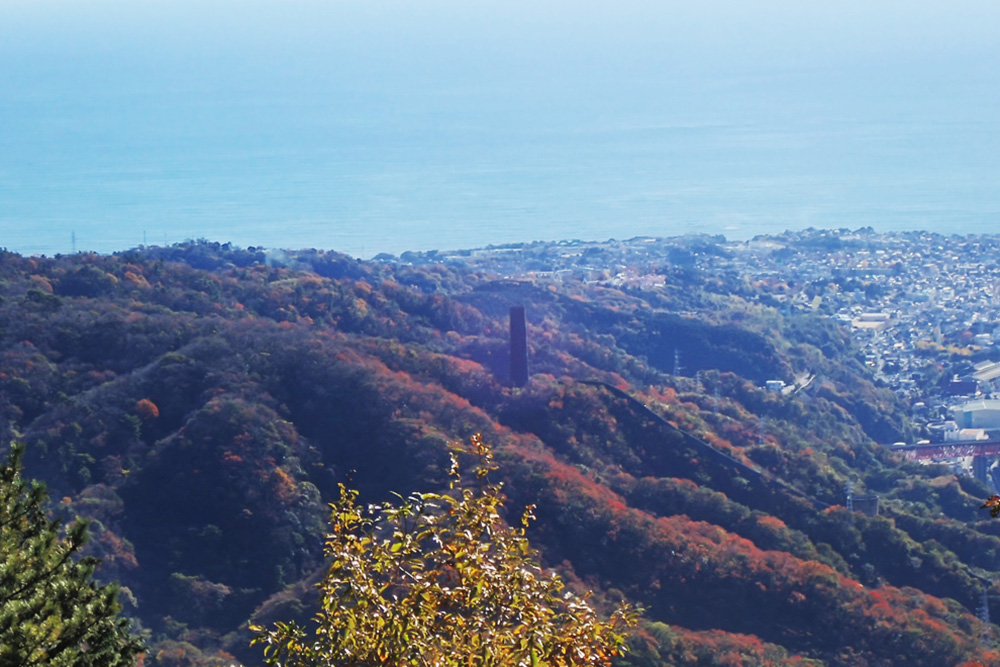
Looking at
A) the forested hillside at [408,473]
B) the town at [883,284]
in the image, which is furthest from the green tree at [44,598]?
the town at [883,284]

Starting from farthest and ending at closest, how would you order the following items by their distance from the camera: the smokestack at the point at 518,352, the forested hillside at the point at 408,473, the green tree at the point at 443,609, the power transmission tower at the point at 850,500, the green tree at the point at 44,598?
the smokestack at the point at 518,352 → the power transmission tower at the point at 850,500 → the forested hillside at the point at 408,473 → the green tree at the point at 443,609 → the green tree at the point at 44,598

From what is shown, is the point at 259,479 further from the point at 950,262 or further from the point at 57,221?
the point at 57,221

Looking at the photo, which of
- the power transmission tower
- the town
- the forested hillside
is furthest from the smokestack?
the town

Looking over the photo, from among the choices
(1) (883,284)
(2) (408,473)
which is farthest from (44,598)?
(1) (883,284)

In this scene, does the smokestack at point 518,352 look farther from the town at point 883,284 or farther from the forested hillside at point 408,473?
the town at point 883,284

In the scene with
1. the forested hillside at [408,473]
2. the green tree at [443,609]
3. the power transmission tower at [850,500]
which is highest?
the green tree at [443,609]

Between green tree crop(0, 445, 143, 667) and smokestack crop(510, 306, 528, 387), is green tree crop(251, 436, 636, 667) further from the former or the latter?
smokestack crop(510, 306, 528, 387)

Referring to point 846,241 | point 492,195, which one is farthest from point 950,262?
point 492,195
